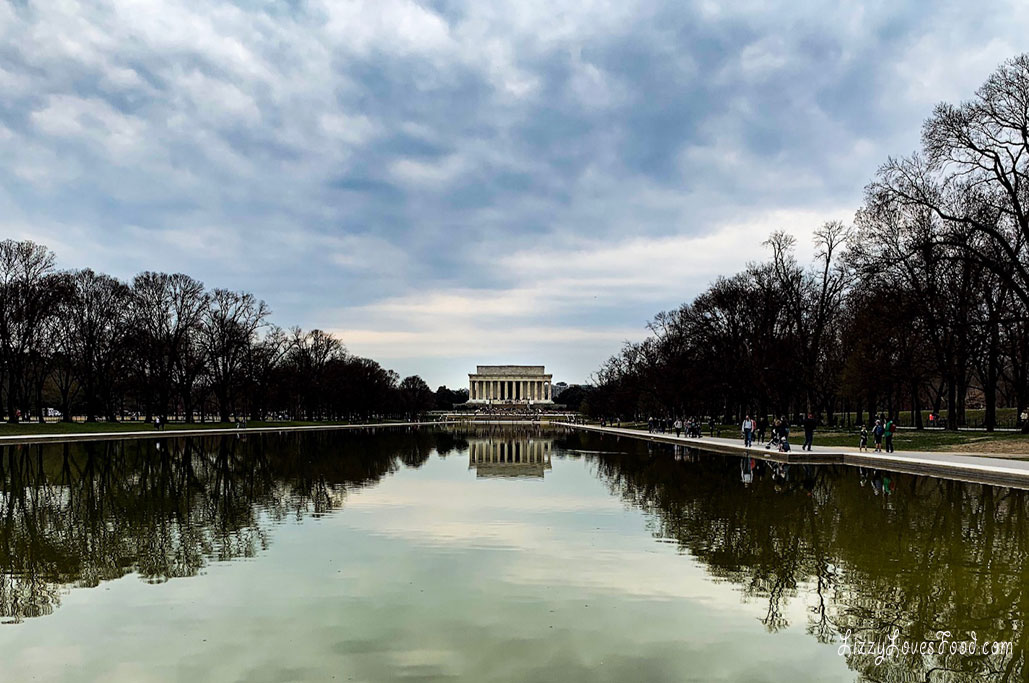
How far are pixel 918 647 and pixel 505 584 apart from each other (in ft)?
17.4

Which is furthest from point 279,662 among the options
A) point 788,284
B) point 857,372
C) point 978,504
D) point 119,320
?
point 119,320

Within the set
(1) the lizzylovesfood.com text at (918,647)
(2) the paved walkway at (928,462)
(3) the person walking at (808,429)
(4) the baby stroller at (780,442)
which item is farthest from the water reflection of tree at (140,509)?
(3) the person walking at (808,429)

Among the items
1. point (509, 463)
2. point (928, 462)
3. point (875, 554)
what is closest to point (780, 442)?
point (928, 462)

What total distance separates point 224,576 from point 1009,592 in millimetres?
10985

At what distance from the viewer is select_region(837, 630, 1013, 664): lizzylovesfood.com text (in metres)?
7.91

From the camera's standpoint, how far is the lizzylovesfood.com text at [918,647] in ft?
26.0

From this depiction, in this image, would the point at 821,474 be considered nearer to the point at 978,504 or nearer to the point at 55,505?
the point at 978,504

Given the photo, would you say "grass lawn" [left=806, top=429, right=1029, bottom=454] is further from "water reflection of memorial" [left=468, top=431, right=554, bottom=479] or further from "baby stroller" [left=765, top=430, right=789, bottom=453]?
"water reflection of memorial" [left=468, top=431, right=554, bottom=479]

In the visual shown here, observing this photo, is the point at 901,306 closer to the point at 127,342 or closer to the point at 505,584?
the point at 505,584

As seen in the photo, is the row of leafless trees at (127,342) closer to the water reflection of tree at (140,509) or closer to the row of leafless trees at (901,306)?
the water reflection of tree at (140,509)

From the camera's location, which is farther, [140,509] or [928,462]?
[928,462]

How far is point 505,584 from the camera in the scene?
10875mm

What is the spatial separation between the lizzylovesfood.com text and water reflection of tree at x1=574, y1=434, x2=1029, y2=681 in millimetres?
114

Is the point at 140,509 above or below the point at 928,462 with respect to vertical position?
above
